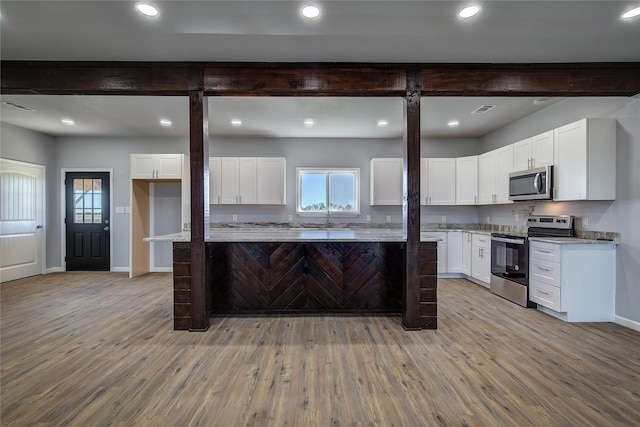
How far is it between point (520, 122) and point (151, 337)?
232 inches

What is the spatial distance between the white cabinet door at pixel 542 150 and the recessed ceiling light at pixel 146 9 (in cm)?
452

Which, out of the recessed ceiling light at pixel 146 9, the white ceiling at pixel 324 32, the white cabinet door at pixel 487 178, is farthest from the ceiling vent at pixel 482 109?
the recessed ceiling light at pixel 146 9

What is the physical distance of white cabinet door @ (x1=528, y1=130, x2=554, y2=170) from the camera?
3.99 m

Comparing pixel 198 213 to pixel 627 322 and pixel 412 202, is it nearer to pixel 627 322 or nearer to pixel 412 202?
pixel 412 202

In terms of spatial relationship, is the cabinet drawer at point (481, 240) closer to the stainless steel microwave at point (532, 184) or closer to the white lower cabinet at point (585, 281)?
the stainless steel microwave at point (532, 184)

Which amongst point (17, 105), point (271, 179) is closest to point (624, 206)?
point (271, 179)

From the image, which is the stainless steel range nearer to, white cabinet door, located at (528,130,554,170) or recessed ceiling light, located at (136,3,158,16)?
white cabinet door, located at (528,130,554,170)

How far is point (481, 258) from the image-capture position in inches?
203

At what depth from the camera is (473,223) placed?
6.31 meters

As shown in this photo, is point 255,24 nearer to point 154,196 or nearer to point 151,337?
point 151,337

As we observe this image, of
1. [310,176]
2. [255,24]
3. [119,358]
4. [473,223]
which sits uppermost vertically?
[255,24]

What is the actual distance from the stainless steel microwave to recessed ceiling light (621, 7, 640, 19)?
6.07 ft

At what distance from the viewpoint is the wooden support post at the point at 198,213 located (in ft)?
10.7

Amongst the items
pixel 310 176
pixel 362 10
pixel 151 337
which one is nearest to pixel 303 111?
pixel 310 176
